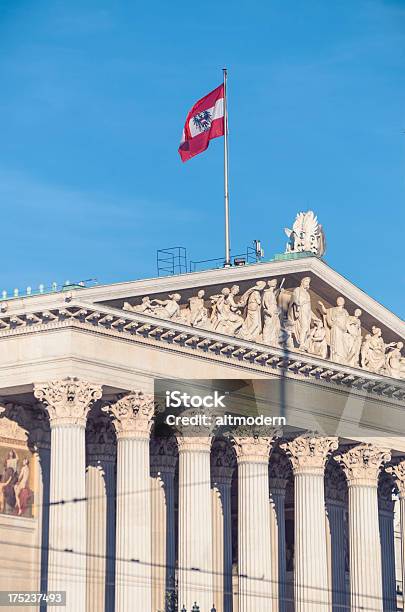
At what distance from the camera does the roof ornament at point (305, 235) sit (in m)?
86.5

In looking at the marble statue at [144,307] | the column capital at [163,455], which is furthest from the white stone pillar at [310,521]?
the marble statue at [144,307]

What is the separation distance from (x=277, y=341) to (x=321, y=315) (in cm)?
506

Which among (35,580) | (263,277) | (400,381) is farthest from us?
(400,381)

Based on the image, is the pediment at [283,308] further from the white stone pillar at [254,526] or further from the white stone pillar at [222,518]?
the white stone pillar at [222,518]

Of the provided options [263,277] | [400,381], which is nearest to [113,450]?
[263,277]

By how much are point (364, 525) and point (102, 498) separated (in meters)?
14.1

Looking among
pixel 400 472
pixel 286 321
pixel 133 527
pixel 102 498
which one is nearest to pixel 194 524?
pixel 133 527

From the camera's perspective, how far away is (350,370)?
283 ft

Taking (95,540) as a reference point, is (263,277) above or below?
above

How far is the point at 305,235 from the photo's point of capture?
86.6 metres

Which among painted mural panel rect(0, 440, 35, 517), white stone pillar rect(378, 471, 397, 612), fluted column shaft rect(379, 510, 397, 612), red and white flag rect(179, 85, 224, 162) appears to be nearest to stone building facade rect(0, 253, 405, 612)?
painted mural panel rect(0, 440, 35, 517)

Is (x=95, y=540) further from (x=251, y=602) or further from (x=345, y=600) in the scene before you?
(x=345, y=600)

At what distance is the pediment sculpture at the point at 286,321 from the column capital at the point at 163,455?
6.27 m

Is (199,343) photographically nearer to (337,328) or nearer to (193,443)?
(193,443)
